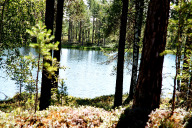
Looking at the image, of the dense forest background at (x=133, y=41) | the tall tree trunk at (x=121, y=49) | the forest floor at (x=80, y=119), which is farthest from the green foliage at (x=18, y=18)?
the forest floor at (x=80, y=119)

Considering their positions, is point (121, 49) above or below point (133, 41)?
below

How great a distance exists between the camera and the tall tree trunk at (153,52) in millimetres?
4980

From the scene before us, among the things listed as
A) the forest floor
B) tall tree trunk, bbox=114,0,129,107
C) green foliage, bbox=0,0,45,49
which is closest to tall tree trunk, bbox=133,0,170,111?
the forest floor

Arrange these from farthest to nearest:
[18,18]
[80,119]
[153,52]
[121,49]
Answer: [18,18] < [121,49] < [153,52] < [80,119]

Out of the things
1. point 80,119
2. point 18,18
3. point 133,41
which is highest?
point 18,18

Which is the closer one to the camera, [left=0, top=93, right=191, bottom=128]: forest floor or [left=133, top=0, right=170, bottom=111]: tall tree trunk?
[left=0, top=93, right=191, bottom=128]: forest floor

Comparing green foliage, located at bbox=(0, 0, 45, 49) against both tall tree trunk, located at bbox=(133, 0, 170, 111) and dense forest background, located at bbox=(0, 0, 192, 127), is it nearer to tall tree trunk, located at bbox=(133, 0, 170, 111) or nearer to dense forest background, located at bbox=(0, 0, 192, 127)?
dense forest background, located at bbox=(0, 0, 192, 127)

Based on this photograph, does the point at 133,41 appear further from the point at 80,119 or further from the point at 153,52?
the point at 80,119

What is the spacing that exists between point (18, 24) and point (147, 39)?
26.2ft

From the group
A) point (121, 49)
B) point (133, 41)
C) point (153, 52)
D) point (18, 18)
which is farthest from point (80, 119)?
point (133, 41)

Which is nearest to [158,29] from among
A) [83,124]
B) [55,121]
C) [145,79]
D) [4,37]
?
[145,79]

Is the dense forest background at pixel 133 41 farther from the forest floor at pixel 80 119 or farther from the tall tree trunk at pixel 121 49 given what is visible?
the forest floor at pixel 80 119

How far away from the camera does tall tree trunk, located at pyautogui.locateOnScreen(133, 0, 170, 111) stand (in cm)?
498

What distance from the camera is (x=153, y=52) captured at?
504 cm
